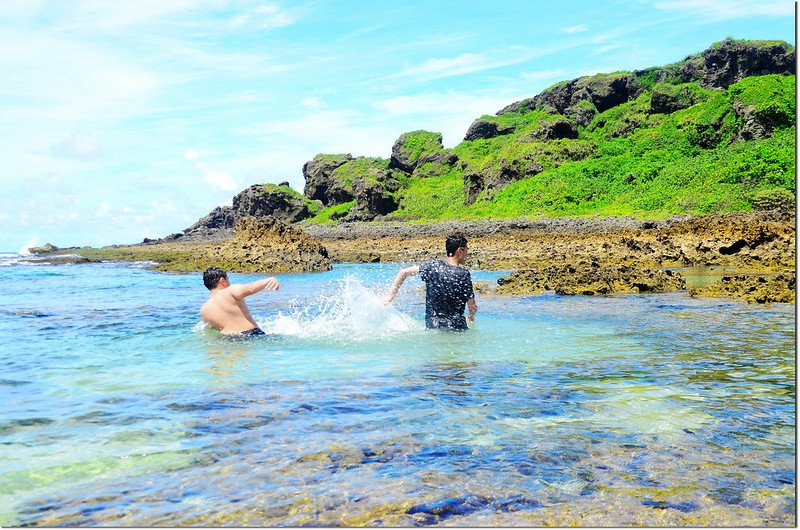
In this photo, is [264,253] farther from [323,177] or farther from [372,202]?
[323,177]

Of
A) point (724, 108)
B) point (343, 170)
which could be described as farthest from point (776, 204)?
point (343, 170)

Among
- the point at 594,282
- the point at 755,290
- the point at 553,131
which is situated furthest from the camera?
the point at 553,131

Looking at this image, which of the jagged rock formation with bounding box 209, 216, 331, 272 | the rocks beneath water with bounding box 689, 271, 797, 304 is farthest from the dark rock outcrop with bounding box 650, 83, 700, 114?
the rocks beneath water with bounding box 689, 271, 797, 304

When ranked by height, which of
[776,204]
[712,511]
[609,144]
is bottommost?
[712,511]

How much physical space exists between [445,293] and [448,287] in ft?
0.61

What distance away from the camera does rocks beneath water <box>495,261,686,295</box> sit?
17.6 m

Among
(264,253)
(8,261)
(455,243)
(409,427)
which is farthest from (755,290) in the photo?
(8,261)

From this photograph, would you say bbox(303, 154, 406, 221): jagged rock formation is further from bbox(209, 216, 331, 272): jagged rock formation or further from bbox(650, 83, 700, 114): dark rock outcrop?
bbox(209, 216, 331, 272): jagged rock formation

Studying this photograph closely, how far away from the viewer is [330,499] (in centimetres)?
421

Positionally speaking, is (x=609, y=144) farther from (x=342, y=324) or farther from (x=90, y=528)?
(x=90, y=528)

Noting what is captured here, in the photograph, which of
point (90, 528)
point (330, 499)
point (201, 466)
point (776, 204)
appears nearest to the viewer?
point (90, 528)

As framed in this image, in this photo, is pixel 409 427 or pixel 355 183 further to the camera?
pixel 355 183

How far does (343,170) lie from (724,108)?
49701 millimetres

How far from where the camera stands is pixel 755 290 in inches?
594
